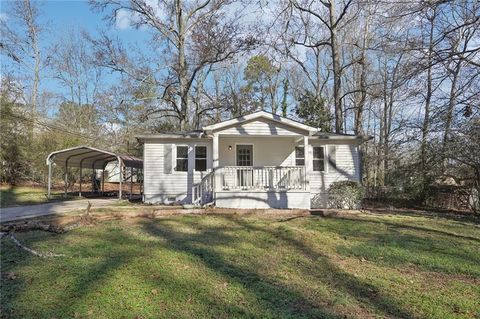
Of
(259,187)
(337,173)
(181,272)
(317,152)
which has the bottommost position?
(181,272)

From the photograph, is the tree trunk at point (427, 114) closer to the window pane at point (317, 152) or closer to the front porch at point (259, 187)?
the window pane at point (317, 152)

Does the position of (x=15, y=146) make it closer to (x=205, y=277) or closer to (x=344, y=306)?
(x=205, y=277)

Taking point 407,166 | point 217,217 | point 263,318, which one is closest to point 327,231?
point 217,217

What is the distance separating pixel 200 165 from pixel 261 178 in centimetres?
267

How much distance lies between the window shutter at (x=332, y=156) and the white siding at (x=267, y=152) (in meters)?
1.48

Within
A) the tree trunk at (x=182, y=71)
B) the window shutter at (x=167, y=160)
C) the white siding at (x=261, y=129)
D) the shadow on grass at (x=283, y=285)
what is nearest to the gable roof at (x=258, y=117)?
the white siding at (x=261, y=129)

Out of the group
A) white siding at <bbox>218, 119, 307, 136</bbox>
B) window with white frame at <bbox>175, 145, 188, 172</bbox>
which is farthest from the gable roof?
window with white frame at <bbox>175, 145, 188, 172</bbox>

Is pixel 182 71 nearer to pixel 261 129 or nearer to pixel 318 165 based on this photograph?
pixel 261 129

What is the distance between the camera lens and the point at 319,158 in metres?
15.1

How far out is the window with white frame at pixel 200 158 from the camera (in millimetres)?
14414

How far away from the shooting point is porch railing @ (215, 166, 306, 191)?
12648mm

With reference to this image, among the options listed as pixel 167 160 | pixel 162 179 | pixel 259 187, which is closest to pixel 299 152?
pixel 259 187

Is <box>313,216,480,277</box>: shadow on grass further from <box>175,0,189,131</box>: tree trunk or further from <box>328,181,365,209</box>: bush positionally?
<box>175,0,189,131</box>: tree trunk

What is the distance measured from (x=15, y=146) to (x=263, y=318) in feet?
69.5
